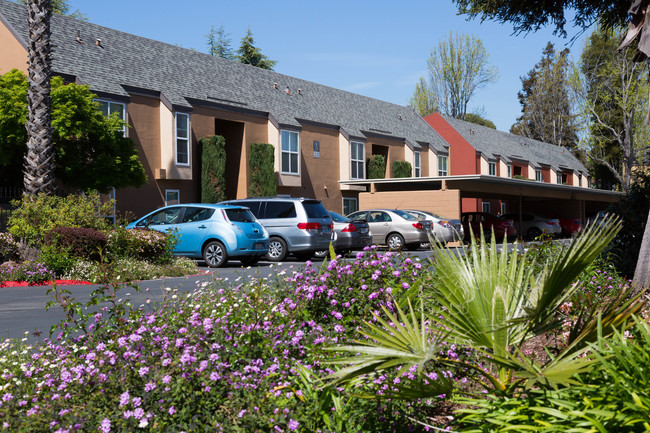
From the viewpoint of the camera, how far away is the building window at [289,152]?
35.2m

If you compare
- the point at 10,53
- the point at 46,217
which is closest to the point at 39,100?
the point at 46,217

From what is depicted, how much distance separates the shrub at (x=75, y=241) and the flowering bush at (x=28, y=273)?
30.3 inches

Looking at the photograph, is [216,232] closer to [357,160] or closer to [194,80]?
[194,80]

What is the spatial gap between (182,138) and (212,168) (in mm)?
2023

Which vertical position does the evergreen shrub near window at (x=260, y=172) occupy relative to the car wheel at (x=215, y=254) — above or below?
above

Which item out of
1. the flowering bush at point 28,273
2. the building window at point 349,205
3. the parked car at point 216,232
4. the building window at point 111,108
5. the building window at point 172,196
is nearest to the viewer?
the flowering bush at point 28,273

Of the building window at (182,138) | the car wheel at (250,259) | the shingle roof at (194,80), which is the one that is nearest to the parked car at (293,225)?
the car wheel at (250,259)

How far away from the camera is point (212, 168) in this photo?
30.9 meters

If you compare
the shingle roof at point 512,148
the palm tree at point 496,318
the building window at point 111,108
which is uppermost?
the shingle roof at point 512,148

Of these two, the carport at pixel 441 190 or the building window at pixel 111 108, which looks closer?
the building window at pixel 111 108

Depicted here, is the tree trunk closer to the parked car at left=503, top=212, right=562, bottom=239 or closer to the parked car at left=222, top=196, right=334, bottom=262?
the parked car at left=222, top=196, right=334, bottom=262

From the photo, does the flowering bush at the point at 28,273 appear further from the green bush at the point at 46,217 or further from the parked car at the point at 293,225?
the parked car at the point at 293,225

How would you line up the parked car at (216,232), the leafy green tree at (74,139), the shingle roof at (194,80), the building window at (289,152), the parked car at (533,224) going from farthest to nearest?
the parked car at (533,224), the building window at (289,152), the shingle roof at (194,80), the leafy green tree at (74,139), the parked car at (216,232)

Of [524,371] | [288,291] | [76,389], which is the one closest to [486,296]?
[524,371]
